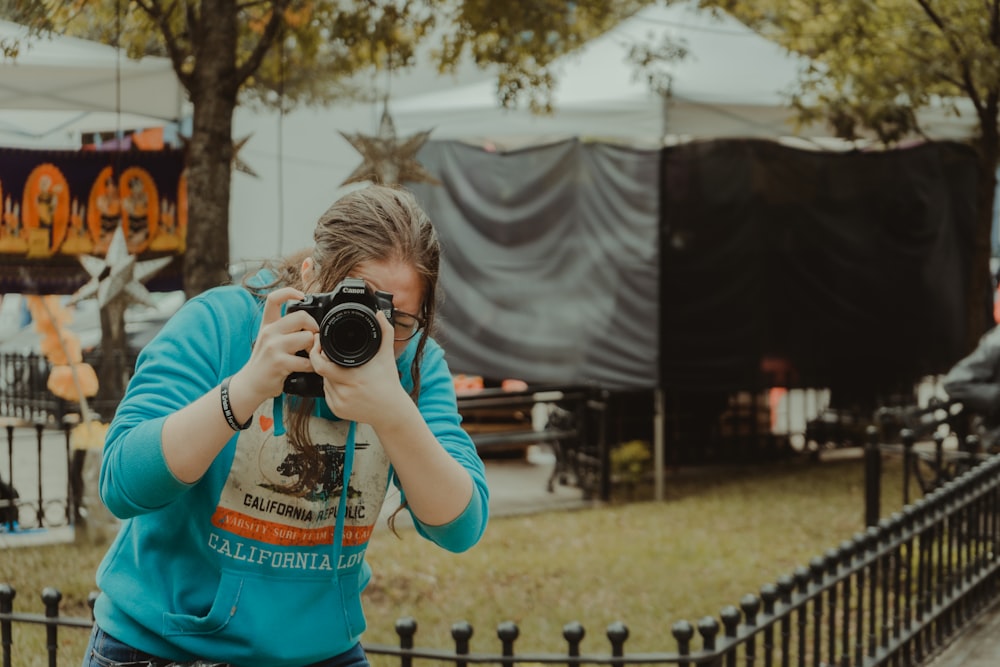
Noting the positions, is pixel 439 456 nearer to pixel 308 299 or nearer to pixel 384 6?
pixel 308 299

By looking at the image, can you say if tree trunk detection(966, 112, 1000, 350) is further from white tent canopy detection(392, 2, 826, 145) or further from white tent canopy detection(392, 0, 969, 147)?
white tent canopy detection(392, 2, 826, 145)

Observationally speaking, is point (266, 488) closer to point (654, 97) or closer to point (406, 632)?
point (406, 632)

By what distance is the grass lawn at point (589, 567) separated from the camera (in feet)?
19.5

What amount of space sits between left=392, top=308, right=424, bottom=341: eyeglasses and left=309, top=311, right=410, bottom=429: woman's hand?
0.53ft

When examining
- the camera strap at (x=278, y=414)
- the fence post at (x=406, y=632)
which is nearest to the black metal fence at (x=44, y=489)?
the fence post at (x=406, y=632)

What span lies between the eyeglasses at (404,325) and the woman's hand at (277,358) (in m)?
0.18

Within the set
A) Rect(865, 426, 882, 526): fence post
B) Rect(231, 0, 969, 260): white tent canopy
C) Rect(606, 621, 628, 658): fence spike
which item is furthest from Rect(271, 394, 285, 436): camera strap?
Rect(231, 0, 969, 260): white tent canopy

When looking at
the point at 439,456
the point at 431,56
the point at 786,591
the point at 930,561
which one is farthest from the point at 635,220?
the point at 439,456

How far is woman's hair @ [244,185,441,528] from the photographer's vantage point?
171 centimetres

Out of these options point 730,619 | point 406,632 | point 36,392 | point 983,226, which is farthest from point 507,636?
point 983,226

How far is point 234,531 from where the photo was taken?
69.5 inches

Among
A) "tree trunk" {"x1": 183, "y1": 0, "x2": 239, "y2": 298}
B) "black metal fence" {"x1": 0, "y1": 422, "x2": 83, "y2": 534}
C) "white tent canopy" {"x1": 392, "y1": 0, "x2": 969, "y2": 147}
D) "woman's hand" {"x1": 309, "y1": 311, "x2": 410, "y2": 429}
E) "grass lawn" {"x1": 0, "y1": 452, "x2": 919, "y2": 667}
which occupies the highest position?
"white tent canopy" {"x1": 392, "y1": 0, "x2": 969, "y2": 147}

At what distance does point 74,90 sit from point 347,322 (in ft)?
18.4

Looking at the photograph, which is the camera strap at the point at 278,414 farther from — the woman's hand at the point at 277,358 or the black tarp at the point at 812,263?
the black tarp at the point at 812,263
